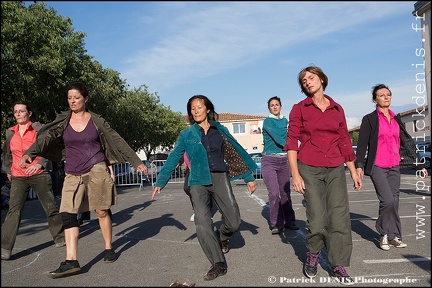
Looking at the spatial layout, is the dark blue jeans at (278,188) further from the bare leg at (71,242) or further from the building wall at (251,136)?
the building wall at (251,136)

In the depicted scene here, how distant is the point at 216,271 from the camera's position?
415 centimetres

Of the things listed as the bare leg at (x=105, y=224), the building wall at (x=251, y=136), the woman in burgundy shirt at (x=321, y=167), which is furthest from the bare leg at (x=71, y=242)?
the building wall at (x=251, y=136)

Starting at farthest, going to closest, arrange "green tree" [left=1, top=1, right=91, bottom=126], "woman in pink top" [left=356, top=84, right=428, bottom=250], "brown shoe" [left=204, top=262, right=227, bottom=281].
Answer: "green tree" [left=1, top=1, right=91, bottom=126], "woman in pink top" [left=356, top=84, right=428, bottom=250], "brown shoe" [left=204, top=262, right=227, bottom=281]

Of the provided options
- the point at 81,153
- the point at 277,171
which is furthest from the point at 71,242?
the point at 277,171

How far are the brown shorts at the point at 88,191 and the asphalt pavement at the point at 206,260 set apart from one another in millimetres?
678

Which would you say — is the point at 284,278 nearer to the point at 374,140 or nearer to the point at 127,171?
the point at 374,140

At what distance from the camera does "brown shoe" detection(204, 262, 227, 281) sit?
4.08 metres

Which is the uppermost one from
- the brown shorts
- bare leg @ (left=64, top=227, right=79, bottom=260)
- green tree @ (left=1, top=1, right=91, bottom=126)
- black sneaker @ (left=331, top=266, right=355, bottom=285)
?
green tree @ (left=1, top=1, right=91, bottom=126)

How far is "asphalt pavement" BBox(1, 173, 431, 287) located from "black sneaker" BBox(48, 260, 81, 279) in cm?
5

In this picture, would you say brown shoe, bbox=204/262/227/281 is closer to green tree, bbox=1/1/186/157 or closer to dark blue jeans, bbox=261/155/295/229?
dark blue jeans, bbox=261/155/295/229

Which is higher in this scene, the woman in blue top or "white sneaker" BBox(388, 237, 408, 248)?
the woman in blue top

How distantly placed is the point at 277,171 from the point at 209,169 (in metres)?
2.45

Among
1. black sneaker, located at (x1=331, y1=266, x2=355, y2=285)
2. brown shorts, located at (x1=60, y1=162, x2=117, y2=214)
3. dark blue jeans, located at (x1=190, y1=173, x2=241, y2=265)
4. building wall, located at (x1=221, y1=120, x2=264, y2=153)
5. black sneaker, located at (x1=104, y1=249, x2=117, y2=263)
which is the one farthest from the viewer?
building wall, located at (x1=221, y1=120, x2=264, y2=153)

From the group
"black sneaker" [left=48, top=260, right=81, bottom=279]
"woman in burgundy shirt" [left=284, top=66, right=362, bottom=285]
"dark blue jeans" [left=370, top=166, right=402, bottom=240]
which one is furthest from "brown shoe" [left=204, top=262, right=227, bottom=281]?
"dark blue jeans" [left=370, top=166, right=402, bottom=240]
